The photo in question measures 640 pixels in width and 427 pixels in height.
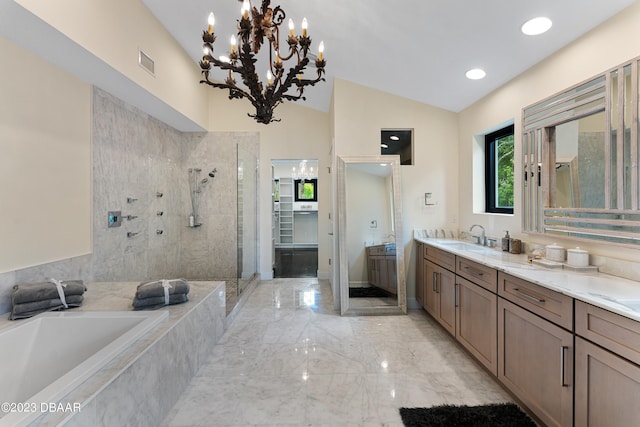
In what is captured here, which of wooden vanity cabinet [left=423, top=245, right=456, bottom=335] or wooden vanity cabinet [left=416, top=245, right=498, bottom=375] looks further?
wooden vanity cabinet [left=423, top=245, right=456, bottom=335]

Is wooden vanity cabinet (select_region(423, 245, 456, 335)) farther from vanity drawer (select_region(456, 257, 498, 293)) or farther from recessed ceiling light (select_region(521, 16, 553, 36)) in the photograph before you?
recessed ceiling light (select_region(521, 16, 553, 36))

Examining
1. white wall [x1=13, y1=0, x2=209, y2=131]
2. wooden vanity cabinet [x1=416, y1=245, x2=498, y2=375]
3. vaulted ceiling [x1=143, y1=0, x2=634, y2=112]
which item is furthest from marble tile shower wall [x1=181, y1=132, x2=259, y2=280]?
wooden vanity cabinet [x1=416, y1=245, x2=498, y2=375]

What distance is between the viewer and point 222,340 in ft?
9.31

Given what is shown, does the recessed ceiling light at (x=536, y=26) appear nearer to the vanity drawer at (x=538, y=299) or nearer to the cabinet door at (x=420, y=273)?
the vanity drawer at (x=538, y=299)

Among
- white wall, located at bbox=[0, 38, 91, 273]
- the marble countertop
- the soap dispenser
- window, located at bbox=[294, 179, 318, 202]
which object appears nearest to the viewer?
the marble countertop

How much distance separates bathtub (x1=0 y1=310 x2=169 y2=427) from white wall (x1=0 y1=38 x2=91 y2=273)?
61 cm

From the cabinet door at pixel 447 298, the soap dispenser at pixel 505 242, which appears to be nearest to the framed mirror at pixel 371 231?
the cabinet door at pixel 447 298

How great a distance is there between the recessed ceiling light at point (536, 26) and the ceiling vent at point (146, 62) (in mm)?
3326

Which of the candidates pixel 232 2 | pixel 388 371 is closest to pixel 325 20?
pixel 232 2

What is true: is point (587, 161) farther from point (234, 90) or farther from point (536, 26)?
point (234, 90)

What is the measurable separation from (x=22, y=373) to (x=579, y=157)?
3.79 meters

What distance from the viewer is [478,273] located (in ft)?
7.54

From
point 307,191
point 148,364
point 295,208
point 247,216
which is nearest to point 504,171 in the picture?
point 148,364

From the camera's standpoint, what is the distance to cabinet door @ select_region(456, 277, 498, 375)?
82.2 inches
